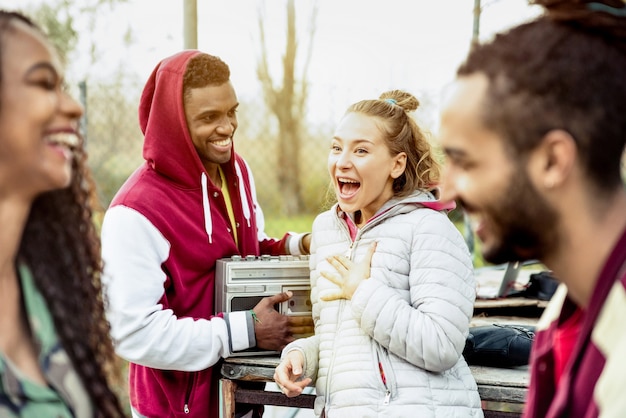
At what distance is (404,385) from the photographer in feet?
7.90

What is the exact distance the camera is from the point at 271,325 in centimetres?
289

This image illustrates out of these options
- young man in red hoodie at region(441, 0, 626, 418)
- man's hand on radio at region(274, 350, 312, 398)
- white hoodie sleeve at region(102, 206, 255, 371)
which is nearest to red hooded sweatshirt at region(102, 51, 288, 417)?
white hoodie sleeve at region(102, 206, 255, 371)

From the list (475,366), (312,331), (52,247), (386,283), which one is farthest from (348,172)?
(52,247)

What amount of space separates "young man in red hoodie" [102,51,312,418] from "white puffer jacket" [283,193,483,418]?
358 mm

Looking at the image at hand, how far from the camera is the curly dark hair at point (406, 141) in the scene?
270 cm

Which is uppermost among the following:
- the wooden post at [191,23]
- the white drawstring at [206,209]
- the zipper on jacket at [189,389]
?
the wooden post at [191,23]

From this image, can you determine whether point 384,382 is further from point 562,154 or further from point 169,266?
point 562,154

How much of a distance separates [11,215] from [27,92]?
24 cm

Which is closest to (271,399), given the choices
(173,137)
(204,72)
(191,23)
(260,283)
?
(260,283)

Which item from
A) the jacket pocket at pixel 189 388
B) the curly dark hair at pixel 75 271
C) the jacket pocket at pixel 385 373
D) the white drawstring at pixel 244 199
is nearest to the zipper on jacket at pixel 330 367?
the jacket pocket at pixel 385 373

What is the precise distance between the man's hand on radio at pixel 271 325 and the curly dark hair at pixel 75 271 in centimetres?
115

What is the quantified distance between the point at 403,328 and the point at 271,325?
69 cm

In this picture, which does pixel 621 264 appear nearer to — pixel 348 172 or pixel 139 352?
pixel 348 172

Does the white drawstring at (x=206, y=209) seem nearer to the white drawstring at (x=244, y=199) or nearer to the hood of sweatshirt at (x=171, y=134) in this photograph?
the hood of sweatshirt at (x=171, y=134)
